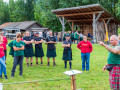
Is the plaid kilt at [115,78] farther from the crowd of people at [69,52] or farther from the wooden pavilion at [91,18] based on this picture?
the wooden pavilion at [91,18]

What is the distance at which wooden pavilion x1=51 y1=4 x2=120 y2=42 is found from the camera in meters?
18.5

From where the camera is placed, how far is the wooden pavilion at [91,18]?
18.5 m

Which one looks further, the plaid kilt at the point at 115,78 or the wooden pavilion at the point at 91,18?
the wooden pavilion at the point at 91,18

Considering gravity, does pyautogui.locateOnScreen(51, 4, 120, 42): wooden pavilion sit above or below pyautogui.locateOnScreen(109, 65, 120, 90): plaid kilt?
above

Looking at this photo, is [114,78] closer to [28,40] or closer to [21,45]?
[21,45]

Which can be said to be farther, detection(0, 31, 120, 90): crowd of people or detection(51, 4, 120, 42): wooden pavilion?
detection(51, 4, 120, 42): wooden pavilion

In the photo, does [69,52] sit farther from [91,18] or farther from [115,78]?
[91,18]

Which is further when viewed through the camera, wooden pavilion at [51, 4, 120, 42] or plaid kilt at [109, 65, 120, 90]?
wooden pavilion at [51, 4, 120, 42]

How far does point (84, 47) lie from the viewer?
23.9 ft

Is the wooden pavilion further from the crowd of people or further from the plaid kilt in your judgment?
the plaid kilt

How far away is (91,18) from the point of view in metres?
22.8

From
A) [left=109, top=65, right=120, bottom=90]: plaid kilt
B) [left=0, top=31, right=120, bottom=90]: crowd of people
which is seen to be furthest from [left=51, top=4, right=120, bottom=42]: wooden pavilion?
[left=109, top=65, right=120, bottom=90]: plaid kilt

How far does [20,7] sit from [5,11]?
27.9ft

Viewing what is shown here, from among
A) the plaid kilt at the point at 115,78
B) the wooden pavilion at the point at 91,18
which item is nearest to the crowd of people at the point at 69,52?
the plaid kilt at the point at 115,78
